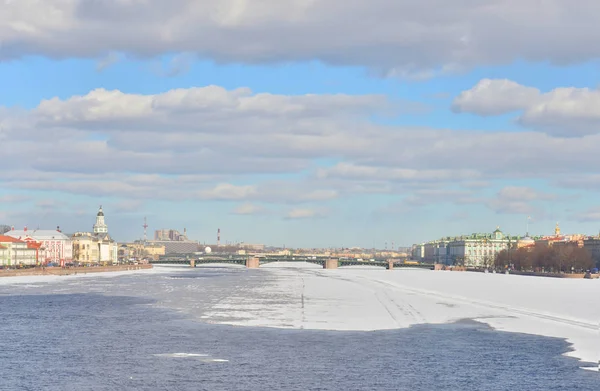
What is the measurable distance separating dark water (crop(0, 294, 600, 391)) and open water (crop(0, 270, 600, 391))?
0.04 meters

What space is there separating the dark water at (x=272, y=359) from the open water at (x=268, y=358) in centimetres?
4

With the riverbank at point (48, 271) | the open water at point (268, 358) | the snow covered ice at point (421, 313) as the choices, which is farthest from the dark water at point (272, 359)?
the riverbank at point (48, 271)

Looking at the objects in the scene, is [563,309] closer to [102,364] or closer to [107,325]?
[107,325]

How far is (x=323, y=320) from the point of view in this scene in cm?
4925

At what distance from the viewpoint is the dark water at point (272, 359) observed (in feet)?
93.6

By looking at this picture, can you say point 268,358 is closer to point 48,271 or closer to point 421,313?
point 421,313

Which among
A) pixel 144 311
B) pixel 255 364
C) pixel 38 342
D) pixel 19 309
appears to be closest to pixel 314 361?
pixel 255 364

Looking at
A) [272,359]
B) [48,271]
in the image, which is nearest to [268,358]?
[272,359]

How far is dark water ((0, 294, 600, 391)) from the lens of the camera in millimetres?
28516

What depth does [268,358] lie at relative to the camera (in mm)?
33438

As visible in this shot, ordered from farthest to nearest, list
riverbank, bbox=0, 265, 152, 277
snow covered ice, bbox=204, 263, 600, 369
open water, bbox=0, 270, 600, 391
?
riverbank, bbox=0, 265, 152, 277 < snow covered ice, bbox=204, 263, 600, 369 < open water, bbox=0, 270, 600, 391

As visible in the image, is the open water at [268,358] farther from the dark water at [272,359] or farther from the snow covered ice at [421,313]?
the snow covered ice at [421,313]

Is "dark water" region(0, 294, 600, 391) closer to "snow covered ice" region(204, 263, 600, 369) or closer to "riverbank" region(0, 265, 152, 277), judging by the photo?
"snow covered ice" region(204, 263, 600, 369)

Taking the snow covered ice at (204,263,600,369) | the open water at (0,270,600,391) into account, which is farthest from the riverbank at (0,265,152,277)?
the open water at (0,270,600,391)
